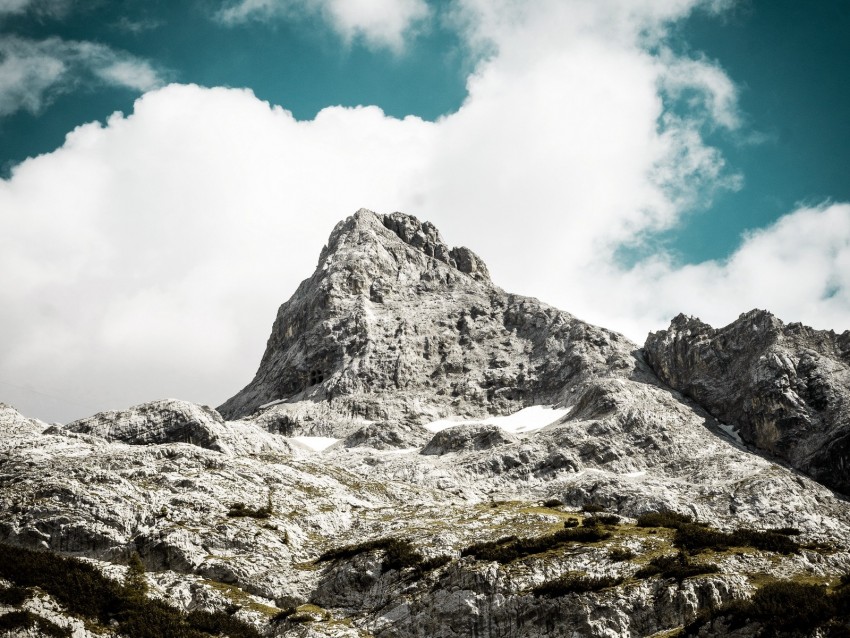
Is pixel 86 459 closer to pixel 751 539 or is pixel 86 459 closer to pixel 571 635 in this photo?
pixel 571 635

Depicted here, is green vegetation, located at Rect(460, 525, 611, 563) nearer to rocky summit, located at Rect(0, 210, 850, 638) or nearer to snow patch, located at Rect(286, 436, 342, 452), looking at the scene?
rocky summit, located at Rect(0, 210, 850, 638)

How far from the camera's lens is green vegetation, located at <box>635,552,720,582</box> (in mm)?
44750

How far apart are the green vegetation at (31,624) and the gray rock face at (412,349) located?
106 m

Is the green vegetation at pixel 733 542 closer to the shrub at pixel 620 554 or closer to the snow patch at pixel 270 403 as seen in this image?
the shrub at pixel 620 554

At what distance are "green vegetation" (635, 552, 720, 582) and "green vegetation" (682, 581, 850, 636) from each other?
13.8 ft

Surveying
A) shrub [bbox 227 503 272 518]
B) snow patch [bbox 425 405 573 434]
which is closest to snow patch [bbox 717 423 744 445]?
snow patch [bbox 425 405 573 434]

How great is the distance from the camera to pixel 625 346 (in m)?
166

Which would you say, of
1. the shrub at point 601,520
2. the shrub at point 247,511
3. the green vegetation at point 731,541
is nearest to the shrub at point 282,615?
the shrub at point 247,511

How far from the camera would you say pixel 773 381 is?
5094 inches

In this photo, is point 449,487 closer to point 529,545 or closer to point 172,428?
point 172,428

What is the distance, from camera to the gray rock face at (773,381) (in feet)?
378

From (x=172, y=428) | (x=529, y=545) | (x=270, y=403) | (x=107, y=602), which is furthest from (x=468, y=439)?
(x=107, y=602)

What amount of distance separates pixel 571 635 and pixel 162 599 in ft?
89.3

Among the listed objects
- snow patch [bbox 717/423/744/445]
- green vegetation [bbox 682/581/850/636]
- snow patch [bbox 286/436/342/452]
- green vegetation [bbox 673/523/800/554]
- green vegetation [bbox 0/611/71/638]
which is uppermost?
snow patch [bbox 717/423/744/445]
